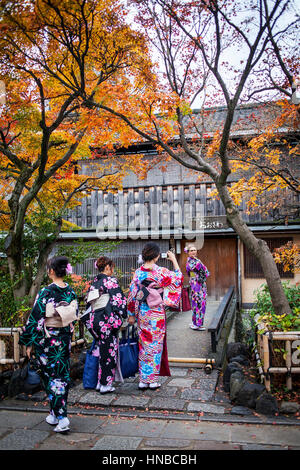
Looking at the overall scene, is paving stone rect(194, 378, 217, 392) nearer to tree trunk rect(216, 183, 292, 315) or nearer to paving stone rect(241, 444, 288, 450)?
tree trunk rect(216, 183, 292, 315)

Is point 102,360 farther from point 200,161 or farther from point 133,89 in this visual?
point 133,89

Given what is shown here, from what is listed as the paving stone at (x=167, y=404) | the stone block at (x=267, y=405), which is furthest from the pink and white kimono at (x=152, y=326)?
the stone block at (x=267, y=405)

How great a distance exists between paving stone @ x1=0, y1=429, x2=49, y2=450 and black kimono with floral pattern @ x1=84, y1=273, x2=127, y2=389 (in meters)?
1.47

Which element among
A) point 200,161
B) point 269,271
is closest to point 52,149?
point 200,161

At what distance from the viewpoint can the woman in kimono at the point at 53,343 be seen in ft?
14.6

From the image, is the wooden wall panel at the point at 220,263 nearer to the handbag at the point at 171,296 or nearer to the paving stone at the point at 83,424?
the handbag at the point at 171,296

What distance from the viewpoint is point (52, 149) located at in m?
8.85

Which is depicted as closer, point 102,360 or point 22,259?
point 102,360

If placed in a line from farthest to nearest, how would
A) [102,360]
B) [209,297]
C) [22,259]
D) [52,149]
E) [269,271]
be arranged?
[209,297]
[52,149]
[22,259]
[269,271]
[102,360]

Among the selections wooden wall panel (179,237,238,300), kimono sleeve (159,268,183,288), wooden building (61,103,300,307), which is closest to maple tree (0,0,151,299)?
kimono sleeve (159,268,183,288)

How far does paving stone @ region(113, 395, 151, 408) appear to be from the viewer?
16.9 ft

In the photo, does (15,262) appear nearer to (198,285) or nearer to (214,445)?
(198,285)

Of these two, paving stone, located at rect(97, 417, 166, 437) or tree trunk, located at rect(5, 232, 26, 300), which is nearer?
paving stone, located at rect(97, 417, 166, 437)
